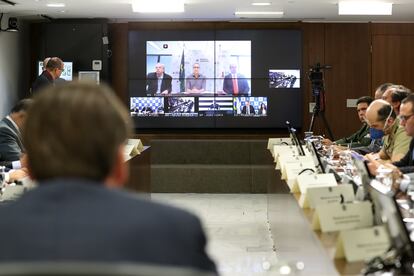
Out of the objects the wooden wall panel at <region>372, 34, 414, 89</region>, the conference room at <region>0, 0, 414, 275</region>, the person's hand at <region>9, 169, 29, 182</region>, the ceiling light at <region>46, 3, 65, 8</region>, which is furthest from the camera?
the wooden wall panel at <region>372, 34, 414, 89</region>

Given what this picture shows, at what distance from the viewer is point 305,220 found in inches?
113

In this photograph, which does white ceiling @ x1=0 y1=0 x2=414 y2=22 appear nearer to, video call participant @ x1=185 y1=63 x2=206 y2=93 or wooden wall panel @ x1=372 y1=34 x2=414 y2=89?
wooden wall panel @ x1=372 y1=34 x2=414 y2=89

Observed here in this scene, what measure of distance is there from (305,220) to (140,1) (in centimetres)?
618

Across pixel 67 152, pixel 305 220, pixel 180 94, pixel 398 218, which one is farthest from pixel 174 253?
pixel 180 94

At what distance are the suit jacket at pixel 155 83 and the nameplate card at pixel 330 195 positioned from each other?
749 centimetres

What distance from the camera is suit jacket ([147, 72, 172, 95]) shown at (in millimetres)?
10273

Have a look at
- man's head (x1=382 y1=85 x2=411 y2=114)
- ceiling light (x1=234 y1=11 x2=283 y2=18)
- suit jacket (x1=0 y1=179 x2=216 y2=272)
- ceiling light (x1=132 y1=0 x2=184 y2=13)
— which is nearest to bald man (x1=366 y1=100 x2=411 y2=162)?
man's head (x1=382 y1=85 x2=411 y2=114)

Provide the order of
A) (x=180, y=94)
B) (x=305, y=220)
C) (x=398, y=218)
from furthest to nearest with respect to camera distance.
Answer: (x=180, y=94) → (x=305, y=220) → (x=398, y=218)

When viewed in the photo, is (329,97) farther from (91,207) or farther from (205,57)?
(91,207)

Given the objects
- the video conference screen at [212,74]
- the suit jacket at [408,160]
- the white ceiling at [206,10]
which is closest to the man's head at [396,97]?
the suit jacket at [408,160]

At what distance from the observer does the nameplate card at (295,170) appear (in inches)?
158

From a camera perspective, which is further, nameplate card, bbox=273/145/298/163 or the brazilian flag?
the brazilian flag

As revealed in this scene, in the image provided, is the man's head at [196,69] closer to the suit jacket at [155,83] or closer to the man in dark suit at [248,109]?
the suit jacket at [155,83]

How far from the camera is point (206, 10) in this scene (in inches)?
374
